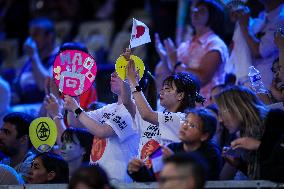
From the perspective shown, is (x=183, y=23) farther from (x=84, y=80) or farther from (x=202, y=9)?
(x=84, y=80)

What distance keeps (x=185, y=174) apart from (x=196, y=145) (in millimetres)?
1140

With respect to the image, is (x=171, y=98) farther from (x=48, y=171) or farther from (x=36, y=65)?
(x=36, y=65)

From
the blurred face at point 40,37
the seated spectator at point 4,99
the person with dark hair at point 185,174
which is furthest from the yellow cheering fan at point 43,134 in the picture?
the blurred face at point 40,37

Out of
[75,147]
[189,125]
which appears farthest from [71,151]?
[189,125]

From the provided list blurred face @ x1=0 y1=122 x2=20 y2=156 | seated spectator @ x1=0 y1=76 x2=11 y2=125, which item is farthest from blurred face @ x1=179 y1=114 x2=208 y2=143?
seated spectator @ x1=0 y1=76 x2=11 y2=125

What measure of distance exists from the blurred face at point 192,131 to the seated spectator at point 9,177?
172cm

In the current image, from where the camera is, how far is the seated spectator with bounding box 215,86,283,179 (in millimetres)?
6078

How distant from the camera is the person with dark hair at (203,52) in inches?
344

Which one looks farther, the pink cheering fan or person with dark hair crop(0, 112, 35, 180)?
person with dark hair crop(0, 112, 35, 180)

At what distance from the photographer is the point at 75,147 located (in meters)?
7.74

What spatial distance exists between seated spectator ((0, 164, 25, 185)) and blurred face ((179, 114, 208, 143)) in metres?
1.72

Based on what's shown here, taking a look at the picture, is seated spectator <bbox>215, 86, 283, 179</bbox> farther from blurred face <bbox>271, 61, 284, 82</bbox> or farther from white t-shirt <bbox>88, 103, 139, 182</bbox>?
white t-shirt <bbox>88, 103, 139, 182</bbox>

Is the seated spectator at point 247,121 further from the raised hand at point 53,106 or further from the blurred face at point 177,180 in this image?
the raised hand at point 53,106

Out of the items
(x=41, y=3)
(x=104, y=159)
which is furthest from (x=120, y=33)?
(x=104, y=159)
